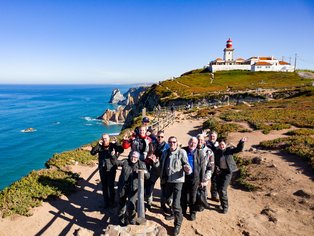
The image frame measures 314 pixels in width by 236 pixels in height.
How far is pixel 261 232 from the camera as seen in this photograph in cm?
664

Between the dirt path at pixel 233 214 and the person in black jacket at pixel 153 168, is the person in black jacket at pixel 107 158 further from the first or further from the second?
the person in black jacket at pixel 153 168

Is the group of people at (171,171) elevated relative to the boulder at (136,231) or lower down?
elevated

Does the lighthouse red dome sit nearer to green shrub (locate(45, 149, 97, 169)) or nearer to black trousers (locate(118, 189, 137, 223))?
green shrub (locate(45, 149, 97, 169))

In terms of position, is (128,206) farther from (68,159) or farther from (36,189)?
(68,159)

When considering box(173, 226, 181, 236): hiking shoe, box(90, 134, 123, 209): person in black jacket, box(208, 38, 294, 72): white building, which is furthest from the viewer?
box(208, 38, 294, 72): white building

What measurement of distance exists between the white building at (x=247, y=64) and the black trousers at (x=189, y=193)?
9885cm

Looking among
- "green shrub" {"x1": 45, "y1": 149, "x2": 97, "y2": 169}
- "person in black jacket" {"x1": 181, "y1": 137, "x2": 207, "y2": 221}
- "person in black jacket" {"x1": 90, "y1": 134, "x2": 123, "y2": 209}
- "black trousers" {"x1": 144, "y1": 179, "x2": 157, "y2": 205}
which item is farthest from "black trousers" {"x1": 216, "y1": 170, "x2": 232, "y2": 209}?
"green shrub" {"x1": 45, "y1": 149, "x2": 97, "y2": 169}

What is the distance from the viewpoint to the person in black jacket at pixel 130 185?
641cm

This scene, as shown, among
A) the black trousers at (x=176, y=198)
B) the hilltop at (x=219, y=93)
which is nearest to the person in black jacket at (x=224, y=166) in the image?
the black trousers at (x=176, y=198)

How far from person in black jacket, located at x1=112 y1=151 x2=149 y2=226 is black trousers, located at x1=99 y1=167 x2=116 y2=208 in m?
1.06

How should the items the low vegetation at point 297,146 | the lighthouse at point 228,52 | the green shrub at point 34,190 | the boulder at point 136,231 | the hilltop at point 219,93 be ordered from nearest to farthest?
the boulder at point 136,231 < the green shrub at point 34,190 < the low vegetation at point 297,146 < the hilltop at point 219,93 < the lighthouse at point 228,52

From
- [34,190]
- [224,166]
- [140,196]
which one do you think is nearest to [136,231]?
[140,196]

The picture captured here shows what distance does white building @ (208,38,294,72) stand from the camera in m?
95.1

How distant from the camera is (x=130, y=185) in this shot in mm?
6594
